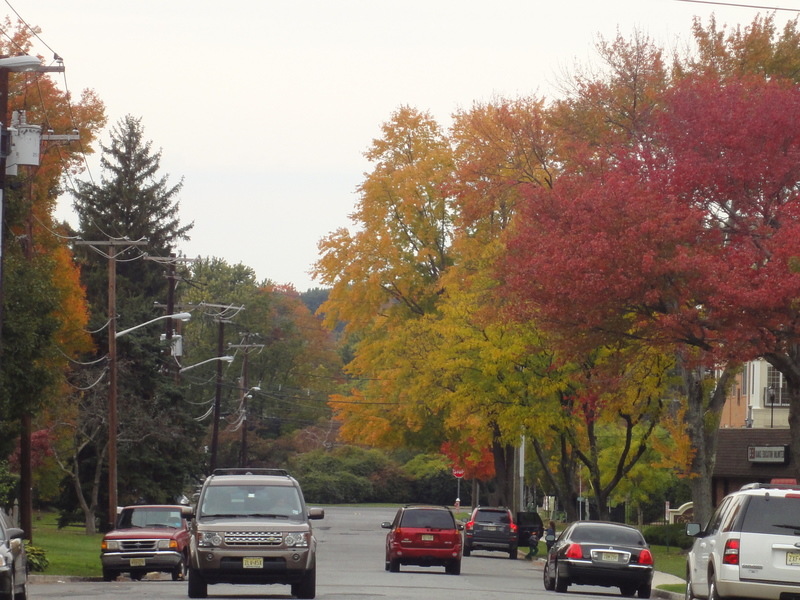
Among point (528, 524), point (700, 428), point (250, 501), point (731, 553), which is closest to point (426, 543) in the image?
point (700, 428)

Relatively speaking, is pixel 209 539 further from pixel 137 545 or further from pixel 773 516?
pixel 137 545

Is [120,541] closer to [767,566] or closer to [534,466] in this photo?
[767,566]

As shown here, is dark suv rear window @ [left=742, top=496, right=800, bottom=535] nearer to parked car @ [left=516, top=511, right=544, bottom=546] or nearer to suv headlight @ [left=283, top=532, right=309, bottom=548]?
suv headlight @ [left=283, top=532, right=309, bottom=548]

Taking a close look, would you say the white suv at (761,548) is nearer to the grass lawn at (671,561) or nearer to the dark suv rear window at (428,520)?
the grass lawn at (671,561)

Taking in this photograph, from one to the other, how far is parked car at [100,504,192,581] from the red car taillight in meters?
15.6

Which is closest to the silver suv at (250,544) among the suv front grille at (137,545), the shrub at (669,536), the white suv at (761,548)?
the white suv at (761,548)

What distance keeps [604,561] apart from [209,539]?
9.38 meters

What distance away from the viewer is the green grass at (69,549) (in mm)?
32469

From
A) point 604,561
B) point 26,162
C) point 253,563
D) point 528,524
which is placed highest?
point 26,162

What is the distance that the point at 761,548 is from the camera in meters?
17.2

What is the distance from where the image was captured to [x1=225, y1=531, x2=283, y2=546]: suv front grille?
20.3 meters

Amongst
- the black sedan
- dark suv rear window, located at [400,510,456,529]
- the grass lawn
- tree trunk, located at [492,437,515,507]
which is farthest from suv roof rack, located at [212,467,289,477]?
tree trunk, located at [492,437,515,507]

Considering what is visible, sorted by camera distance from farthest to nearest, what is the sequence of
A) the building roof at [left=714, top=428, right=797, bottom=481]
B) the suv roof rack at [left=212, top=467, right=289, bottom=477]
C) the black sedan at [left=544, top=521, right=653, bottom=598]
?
the building roof at [left=714, top=428, right=797, bottom=481]
the black sedan at [left=544, top=521, right=653, bottom=598]
the suv roof rack at [left=212, top=467, right=289, bottom=477]

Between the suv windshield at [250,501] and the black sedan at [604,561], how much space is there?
7494 millimetres
